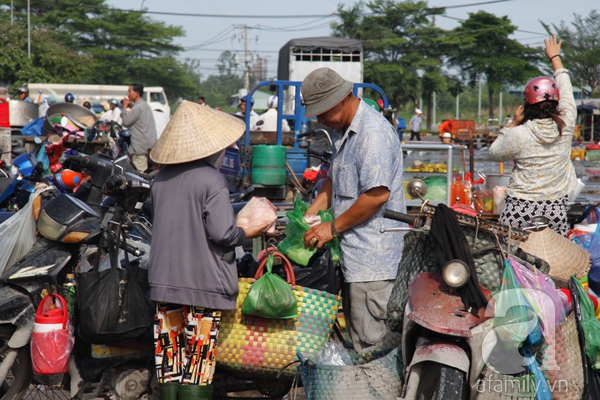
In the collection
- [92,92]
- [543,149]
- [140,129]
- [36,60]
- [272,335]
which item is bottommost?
[272,335]

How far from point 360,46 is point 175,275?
63.2ft

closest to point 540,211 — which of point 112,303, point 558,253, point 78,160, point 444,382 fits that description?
point 558,253

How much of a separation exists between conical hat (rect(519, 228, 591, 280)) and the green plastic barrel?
544 centimetres

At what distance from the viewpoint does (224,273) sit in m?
3.57

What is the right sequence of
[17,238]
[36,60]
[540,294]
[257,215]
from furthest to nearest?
1. [36,60]
2. [17,238]
3. [257,215]
4. [540,294]

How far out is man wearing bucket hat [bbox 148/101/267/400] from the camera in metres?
3.51

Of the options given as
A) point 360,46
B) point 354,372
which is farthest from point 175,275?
point 360,46

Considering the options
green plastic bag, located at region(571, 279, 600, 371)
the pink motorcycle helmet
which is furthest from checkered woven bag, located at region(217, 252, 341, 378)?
the pink motorcycle helmet

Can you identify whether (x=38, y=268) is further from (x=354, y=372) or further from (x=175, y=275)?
(x=354, y=372)

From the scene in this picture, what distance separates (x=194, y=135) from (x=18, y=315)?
1509 millimetres

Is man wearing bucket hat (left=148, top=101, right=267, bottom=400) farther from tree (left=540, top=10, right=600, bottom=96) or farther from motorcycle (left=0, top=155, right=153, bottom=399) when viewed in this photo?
tree (left=540, top=10, right=600, bottom=96)

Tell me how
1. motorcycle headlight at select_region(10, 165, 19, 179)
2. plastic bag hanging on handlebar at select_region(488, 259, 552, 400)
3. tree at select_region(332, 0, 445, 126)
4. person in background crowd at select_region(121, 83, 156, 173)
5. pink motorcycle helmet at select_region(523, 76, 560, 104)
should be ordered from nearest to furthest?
plastic bag hanging on handlebar at select_region(488, 259, 552, 400)
pink motorcycle helmet at select_region(523, 76, 560, 104)
motorcycle headlight at select_region(10, 165, 19, 179)
person in background crowd at select_region(121, 83, 156, 173)
tree at select_region(332, 0, 445, 126)

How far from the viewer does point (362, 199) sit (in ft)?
11.7

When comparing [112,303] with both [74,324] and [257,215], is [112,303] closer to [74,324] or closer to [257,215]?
[74,324]
